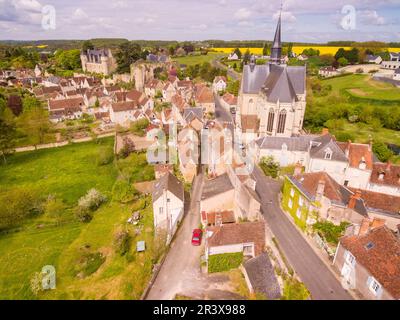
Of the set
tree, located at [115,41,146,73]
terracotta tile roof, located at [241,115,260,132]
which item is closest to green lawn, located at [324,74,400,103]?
terracotta tile roof, located at [241,115,260,132]

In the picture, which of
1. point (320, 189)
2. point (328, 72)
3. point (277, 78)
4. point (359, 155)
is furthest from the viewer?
point (328, 72)

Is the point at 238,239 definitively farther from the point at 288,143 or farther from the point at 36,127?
the point at 36,127

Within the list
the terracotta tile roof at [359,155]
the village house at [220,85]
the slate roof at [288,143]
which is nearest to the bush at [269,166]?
the slate roof at [288,143]

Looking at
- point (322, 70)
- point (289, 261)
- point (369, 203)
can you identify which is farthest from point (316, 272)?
point (322, 70)

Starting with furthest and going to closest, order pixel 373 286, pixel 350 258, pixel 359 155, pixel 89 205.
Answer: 1. pixel 89 205
2. pixel 359 155
3. pixel 350 258
4. pixel 373 286

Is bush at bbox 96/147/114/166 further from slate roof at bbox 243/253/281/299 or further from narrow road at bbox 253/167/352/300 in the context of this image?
slate roof at bbox 243/253/281/299

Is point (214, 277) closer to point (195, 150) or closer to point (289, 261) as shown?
point (289, 261)

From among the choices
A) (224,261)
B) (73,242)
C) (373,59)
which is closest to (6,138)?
(73,242)

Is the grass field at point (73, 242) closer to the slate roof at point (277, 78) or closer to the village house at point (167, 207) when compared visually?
the village house at point (167, 207)
